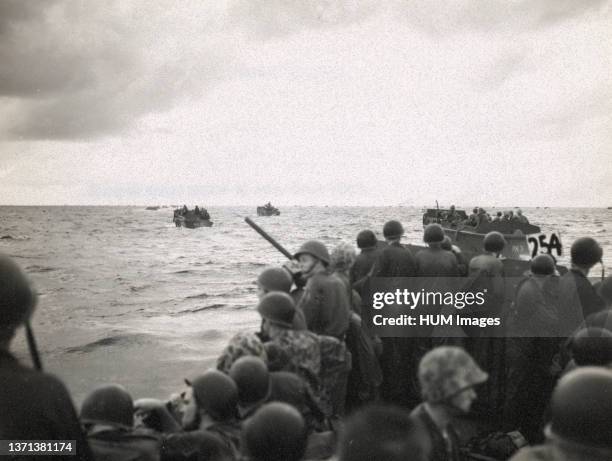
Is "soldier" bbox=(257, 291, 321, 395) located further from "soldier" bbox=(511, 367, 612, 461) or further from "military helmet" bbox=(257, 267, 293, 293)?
"soldier" bbox=(511, 367, 612, 461)

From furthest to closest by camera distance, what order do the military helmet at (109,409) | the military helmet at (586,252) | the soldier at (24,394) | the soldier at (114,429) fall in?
the military helmet at (586,252), the military helmet at (109,409), the soldier at (114,429), the soldier at (24,394)

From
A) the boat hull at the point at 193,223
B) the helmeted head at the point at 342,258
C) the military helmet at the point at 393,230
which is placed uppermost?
the military helmet at the point at 393,230

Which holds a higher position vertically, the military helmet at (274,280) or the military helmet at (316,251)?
the military helmet at (316,251)

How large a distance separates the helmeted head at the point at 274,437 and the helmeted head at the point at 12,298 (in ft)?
4.06

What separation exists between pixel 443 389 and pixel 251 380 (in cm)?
134

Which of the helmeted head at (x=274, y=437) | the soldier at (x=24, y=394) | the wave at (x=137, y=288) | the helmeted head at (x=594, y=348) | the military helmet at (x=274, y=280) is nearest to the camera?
the soldier at (x=24, y=394)

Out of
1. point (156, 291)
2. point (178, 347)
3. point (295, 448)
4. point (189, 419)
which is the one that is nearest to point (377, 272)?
point (189, 419)

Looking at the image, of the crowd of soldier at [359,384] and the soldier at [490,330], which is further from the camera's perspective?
the soldier at [490,330]

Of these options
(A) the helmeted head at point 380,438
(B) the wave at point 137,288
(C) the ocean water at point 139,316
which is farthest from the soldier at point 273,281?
(B) the wave at point 137,288

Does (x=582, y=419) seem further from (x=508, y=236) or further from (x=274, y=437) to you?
(x=508, y=236)

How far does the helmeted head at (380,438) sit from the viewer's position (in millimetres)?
2010

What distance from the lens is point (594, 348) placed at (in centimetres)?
360

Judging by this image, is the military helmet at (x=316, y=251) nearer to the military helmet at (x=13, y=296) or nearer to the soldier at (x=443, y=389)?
the soldier at (x=443, y=389)

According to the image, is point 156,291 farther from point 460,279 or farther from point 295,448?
point 295,448
